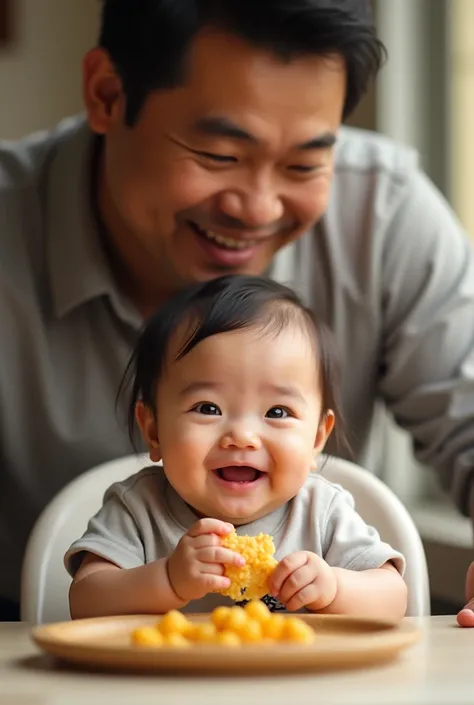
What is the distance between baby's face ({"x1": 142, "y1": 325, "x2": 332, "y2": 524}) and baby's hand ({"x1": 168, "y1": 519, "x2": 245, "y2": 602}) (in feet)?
0.27

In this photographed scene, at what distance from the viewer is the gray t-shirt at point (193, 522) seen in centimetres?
106

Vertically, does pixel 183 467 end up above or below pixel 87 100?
below

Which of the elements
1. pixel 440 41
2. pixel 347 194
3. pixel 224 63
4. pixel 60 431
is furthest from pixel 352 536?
pixel 440 41

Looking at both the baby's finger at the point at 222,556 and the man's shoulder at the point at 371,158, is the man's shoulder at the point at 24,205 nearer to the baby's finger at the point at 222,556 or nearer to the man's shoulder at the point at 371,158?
the man's shoulder at the point at 371,158

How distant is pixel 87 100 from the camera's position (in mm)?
1619

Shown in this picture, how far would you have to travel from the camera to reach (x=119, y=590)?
100cm

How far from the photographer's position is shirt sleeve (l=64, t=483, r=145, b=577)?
105cm

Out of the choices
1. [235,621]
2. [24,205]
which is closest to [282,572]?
[235,621]

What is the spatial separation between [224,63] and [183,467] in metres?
0.62

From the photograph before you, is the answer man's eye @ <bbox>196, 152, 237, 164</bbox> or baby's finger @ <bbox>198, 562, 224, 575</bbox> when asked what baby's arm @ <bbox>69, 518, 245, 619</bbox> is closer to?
baby's finger @ <bbox>198, 562, 224, 575</bbox>

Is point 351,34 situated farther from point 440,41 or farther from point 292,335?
point 440,41

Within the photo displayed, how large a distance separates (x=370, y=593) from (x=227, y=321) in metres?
0.27

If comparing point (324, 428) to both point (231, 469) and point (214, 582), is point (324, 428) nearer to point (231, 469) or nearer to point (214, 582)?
point (231, 469)

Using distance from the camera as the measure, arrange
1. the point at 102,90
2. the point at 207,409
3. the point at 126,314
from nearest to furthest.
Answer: the point at 207,409 → the point at 102,90 → the point at 126,314
